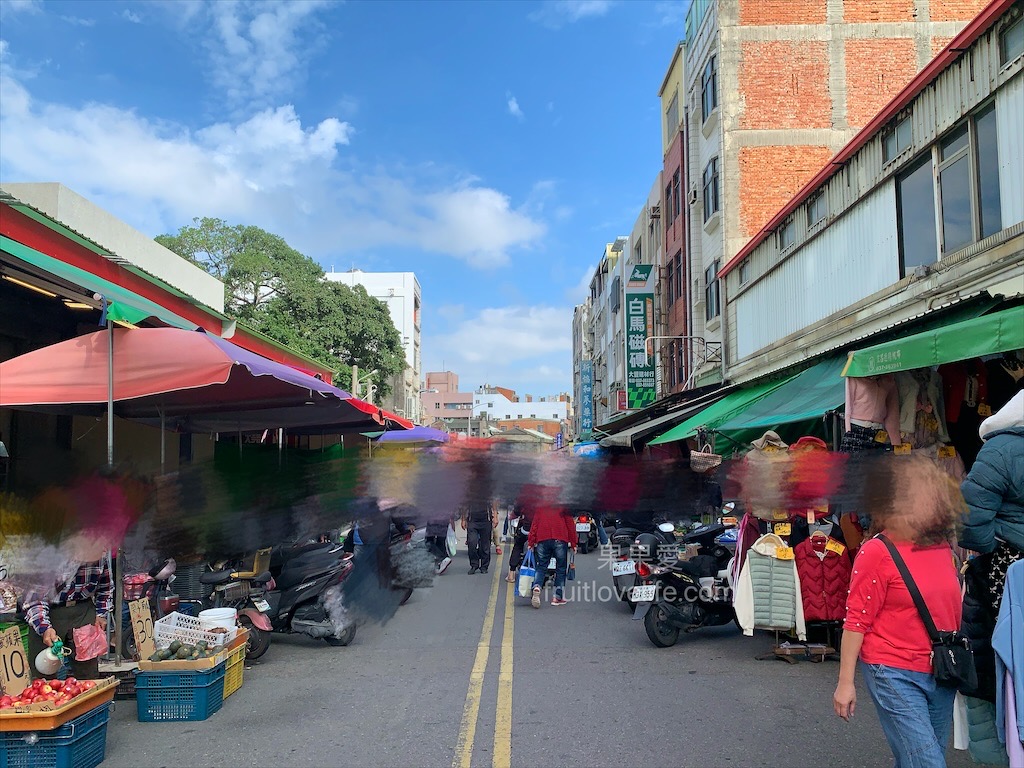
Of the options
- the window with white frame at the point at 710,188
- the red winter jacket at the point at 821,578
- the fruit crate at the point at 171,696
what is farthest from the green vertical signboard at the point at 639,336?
the fruit crate at the point at 171,696

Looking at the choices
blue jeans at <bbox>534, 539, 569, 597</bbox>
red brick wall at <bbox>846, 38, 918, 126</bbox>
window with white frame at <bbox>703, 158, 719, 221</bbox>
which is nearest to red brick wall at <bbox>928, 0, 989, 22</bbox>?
red brick wall at <bbox>846, 38, 918, 126</bbox>

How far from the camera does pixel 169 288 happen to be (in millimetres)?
10672

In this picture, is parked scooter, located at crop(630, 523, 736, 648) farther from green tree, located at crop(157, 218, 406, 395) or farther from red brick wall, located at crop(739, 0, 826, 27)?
green tree, located at crop(157, 218, 406, 395)

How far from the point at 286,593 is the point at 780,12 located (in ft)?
69.3

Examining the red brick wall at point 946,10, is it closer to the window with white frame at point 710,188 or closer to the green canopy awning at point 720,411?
the window with white frame at point 710,188

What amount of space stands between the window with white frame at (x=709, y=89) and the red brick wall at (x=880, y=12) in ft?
12.1

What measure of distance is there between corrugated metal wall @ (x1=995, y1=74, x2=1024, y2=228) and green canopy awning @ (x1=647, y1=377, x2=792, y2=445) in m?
2.92

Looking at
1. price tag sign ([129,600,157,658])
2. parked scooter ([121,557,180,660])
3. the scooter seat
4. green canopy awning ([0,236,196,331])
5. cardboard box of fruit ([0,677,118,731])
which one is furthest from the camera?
the scooter seat

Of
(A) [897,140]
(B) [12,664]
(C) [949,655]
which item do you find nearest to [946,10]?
(A) [897,140]

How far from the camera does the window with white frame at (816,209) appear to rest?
41.2ft

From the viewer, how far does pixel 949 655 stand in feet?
10.1

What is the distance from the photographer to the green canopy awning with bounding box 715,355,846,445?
6762 mm

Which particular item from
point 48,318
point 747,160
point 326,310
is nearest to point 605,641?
point 48,318

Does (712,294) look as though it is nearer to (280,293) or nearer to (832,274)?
(832,274)
